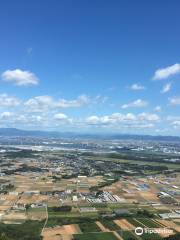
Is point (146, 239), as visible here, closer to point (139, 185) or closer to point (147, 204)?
point (147, 204)

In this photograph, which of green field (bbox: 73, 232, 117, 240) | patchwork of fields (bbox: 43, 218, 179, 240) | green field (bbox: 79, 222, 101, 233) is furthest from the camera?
green field (bbox: 79, 222, 101, 233)

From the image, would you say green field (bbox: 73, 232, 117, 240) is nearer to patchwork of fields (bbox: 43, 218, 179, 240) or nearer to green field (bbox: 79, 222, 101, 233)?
patchwork of fields (bbox: 43, 218, 179, 240)

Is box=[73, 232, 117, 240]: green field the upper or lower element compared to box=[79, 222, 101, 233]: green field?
lower

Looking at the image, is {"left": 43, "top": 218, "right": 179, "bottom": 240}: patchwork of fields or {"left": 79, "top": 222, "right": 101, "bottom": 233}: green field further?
{"left": 79, "top": 222, "right": 101, "bottom": 233}: green field

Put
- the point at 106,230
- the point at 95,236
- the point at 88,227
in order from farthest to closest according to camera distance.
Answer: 1. the point at 88,227
2. the point at 106,230
3. the point at 95,236

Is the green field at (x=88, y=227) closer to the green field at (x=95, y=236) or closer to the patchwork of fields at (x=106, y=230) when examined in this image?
the patchwork of fields at (x=106, y=230)

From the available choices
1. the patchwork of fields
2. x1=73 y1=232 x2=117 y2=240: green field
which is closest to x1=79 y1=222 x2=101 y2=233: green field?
the patchwork of fields

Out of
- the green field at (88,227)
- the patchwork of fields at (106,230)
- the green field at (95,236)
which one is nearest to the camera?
the green field at (95,236)

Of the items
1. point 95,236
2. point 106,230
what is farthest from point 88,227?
point 95,236

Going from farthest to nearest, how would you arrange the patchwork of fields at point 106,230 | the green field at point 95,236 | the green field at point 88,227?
the green field at point 88,227
the patchwork of fields at point 106,230
the green field at point 95,236

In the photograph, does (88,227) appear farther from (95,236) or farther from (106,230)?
(95,236)

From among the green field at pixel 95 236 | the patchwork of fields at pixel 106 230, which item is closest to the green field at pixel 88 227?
the patchwork of fields at pixel 106 230
